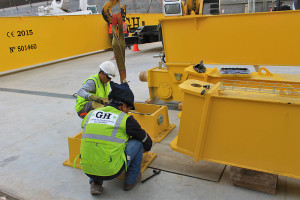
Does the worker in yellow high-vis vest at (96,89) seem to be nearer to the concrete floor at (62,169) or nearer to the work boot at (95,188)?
the concrete floor at (62,169)

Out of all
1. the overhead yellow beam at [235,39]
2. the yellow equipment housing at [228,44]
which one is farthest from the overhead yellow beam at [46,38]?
the overhead yellow beam at [235,39]

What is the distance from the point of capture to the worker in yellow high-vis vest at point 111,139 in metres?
2.31

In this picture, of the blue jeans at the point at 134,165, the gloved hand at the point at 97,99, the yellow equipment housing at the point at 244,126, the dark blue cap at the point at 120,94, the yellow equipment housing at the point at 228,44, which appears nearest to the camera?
the yellow equipment housing at the point at 244,126

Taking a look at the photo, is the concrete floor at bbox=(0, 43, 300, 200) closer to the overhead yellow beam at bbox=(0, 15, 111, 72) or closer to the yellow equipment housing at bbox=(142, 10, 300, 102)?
the yellow equipment housing at bbox=(142, 10, 300, 102)

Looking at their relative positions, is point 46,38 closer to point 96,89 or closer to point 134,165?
point 96,89

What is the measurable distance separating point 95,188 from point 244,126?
1.49 m

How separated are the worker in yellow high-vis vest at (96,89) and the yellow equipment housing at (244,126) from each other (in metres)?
1.11

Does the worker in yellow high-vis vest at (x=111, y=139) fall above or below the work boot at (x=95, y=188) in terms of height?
above

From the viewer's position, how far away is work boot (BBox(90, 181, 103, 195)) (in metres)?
2.53

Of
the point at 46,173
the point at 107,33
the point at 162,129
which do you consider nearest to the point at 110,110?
the point at 46,173

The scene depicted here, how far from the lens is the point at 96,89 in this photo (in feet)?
11.5

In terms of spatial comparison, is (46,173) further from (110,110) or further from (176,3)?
(176,3)

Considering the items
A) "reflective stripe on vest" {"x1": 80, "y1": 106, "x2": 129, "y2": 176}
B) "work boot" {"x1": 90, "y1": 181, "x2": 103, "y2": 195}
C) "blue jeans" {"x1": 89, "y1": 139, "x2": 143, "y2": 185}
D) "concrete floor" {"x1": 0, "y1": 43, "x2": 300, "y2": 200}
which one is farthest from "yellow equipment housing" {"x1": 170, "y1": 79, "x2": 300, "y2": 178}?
"work boot" {"x1": 90, "y1": 181, "x2": 103, "y2": 195}

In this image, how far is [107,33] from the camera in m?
13.4
